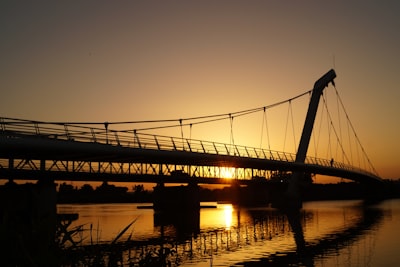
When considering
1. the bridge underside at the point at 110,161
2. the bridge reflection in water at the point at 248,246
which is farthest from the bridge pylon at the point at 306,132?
the bridge reflection in water at the point at 248,246

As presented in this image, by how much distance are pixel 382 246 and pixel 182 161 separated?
116ft

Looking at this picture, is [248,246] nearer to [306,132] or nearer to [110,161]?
[110,161]

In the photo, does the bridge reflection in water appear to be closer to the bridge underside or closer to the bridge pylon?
the bridge underside

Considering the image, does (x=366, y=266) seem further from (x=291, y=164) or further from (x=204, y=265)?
(x=291, y=164)

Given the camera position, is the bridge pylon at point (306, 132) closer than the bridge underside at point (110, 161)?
No

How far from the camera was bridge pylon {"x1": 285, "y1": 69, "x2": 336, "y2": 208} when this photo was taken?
9718 cm

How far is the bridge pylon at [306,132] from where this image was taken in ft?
319

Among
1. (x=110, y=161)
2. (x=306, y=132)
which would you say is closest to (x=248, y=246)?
(x=110, y=161)

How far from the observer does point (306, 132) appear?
97.8m

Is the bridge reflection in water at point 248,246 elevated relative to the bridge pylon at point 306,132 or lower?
lower

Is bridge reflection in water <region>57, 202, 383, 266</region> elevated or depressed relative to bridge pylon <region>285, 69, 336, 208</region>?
depressed

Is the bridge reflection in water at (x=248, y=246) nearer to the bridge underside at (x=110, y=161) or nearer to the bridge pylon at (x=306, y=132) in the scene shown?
the bridge underside at (x=110, y=161)

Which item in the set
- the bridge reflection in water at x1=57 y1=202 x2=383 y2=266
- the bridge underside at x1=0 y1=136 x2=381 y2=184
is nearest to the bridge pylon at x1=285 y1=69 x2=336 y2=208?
the bridge underside at x1=0 y1=136 x2=381 y2=184

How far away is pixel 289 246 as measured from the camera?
128 ft
